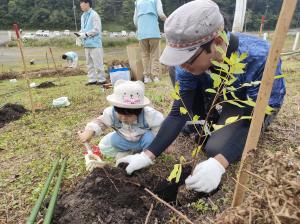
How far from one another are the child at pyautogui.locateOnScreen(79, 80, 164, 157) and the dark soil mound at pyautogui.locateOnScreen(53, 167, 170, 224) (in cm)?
47

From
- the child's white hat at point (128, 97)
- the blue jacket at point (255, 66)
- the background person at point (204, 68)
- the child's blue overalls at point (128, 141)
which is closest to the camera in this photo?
the background person at point (204, 68)

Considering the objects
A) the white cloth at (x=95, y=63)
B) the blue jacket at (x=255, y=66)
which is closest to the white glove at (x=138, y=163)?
the blue jacket at (x=255, y=66)

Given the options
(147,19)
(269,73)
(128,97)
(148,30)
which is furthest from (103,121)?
(147,19)

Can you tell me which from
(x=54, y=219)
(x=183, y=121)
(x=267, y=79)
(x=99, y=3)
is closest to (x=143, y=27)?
(x=183, y=121)

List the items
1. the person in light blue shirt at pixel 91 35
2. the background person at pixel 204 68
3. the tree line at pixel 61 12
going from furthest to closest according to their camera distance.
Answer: the tree line at pixel 61 12
the person in light blue shirt at pixel 91 35
the background person at pixel 204 68

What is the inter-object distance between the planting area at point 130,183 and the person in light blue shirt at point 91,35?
2.55m

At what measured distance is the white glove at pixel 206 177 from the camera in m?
1.74

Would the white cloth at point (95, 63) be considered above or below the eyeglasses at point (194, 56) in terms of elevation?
below

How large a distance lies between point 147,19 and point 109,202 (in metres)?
5.00

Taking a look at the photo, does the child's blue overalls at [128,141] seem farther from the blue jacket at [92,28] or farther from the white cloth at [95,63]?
the white cloth at [95,63]

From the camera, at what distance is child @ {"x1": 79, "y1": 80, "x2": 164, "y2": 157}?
2.45 meters

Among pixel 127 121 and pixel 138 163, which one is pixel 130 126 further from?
pixel 138 163

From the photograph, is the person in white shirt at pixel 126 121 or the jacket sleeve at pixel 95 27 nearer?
the person in white shirt at pixel 126 121

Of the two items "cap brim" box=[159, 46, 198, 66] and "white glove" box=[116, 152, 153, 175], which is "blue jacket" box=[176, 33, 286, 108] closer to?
"cap brim" box=[159, 46, 198, 66]
